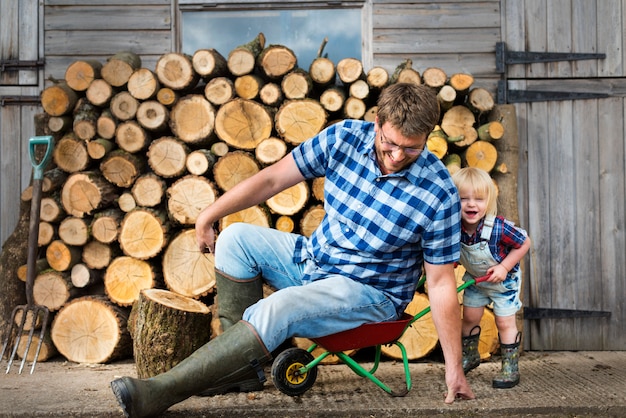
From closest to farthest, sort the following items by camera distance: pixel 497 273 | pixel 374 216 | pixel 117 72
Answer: pixel 374 216, pixel 497 273, pixel 117 72

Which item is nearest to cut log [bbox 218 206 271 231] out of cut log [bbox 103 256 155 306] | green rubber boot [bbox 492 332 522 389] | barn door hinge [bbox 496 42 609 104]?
cut log [bbox 103 256 155 306]

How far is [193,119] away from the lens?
355 centimetres

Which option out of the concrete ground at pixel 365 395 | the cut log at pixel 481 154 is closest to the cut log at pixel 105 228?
the concrete ground at pixel 365 395

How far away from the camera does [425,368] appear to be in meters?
3.37

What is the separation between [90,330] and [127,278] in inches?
13.7

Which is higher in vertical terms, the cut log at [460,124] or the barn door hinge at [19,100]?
the barn door hinge at [19,100]

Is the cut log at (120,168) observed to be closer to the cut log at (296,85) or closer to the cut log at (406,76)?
the cut log at (296,85)

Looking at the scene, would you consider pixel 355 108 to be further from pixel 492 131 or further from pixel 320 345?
pixel 320 345

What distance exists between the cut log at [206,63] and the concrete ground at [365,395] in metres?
1.65

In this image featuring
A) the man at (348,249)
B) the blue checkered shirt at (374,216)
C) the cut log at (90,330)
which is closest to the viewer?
the man at (348,249)

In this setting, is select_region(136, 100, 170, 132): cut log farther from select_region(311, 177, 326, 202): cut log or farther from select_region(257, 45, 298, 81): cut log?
select_region(311, 177, 326, 202): cut log

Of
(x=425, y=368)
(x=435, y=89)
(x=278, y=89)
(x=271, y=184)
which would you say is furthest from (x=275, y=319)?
(x=435, y=89)

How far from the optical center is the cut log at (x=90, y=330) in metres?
3.49

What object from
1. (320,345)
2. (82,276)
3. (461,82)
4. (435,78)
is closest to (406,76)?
(435,78)
